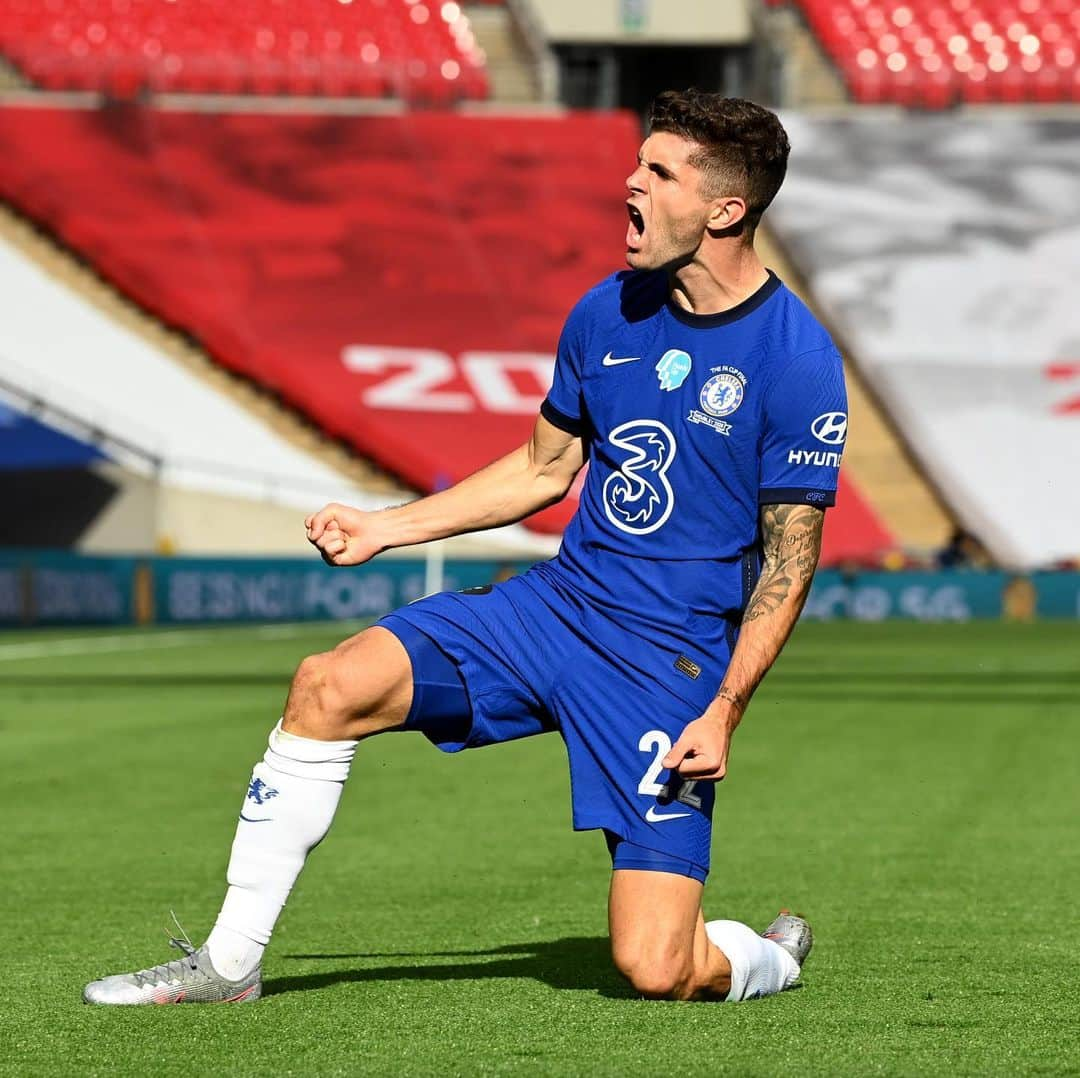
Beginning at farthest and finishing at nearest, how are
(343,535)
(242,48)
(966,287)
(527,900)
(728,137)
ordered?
(242,48) → (966,287) → (527,900) → (343,535) → (728,137)

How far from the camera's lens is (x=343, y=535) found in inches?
200

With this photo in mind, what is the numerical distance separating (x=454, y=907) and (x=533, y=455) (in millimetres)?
2010

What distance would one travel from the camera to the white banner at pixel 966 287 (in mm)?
32781

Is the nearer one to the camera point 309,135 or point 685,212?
point 685,212

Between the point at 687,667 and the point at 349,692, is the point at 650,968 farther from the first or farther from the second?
the point at 349,692

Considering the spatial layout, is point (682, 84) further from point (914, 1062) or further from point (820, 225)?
point (914, 1062)

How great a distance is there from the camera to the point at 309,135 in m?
35.2

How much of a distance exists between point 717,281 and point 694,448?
40 cm

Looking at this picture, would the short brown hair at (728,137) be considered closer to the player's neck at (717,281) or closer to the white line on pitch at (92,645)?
the player's neck at (717,281)

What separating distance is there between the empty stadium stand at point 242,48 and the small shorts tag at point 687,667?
1243 inches

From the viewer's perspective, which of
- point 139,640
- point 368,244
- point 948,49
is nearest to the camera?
point 139,640

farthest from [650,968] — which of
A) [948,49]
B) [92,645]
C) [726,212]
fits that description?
[948,49]

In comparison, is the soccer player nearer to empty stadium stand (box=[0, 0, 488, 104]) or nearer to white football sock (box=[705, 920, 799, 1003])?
white football sock (box=[705, 920, 799, 1003])

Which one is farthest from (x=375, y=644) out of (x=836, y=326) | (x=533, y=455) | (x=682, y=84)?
(x=682, y=84)
